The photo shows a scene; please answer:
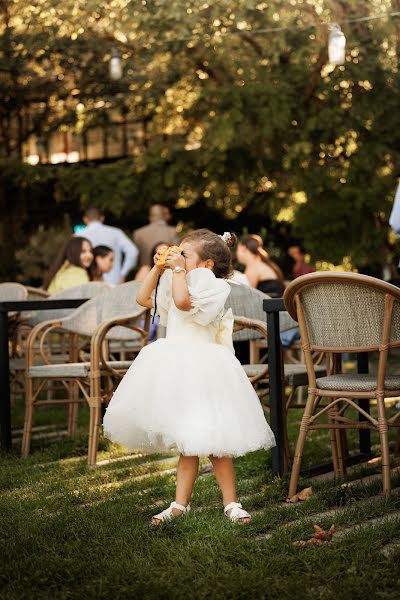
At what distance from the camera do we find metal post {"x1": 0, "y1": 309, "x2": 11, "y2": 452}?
693cm

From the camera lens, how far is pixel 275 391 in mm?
5504

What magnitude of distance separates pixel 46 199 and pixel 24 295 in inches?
533

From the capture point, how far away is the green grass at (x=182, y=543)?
11.5 ft

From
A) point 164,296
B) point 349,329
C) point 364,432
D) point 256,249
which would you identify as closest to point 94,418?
point 364,432

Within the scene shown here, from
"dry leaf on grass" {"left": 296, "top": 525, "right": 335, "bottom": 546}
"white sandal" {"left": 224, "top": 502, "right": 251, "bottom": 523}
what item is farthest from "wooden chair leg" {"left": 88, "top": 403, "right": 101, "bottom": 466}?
"dry leaf on grass" {"left": 296, "top": 525, "right": 335, "bottom": 546}

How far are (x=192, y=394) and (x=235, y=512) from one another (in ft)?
1.70

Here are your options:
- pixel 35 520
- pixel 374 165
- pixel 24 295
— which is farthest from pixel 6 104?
pixel 35 520

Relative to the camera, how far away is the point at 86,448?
7008 millimetres

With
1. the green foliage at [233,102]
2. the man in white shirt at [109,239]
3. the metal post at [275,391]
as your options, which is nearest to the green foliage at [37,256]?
the green foliage at [233,102]

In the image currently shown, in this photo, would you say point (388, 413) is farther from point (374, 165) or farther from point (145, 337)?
point (374, 165)

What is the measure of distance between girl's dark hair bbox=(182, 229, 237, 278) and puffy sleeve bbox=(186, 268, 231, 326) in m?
0.08

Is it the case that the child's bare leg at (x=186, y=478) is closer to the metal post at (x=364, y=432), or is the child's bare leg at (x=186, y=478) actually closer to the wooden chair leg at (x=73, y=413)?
the metal post at (x=364, y=432)

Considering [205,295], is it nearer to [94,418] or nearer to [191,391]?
[191,391]

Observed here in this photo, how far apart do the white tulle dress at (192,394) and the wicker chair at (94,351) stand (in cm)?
182
